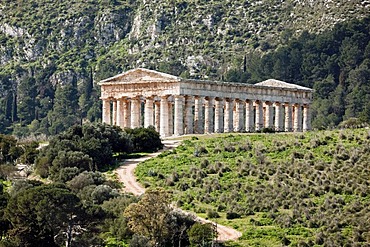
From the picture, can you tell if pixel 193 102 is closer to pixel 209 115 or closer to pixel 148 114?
pixel 209 115

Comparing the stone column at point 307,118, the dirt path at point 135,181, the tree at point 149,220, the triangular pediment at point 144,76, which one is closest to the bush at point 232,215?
the dirt path at point 135,181

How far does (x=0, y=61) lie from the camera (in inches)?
7352

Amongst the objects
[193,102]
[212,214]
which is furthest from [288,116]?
[212,214]

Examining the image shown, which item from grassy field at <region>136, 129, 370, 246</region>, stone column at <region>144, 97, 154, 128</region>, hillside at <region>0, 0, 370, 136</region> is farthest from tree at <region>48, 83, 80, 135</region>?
grassy field at <region>136, 129, 370, 246</region>

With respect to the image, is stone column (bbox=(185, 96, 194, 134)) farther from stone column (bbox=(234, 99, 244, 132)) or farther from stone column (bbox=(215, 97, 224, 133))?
stone column (bbox=(234, 99, 244, 132))

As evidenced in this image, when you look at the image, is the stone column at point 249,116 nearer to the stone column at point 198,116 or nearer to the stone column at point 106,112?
the stone column at point 198,116

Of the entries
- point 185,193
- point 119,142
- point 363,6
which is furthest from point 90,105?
point 185,193

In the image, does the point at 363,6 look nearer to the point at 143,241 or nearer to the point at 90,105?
the point at 90,105

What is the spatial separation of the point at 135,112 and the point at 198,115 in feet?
19.0

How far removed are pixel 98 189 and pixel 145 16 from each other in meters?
112

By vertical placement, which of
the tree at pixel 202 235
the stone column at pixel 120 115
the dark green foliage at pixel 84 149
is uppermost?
the stone column at pixel 120 115

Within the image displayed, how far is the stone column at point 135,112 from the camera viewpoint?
107 meters

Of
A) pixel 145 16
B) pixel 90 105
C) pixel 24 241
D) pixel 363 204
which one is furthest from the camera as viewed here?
pixel 145 16

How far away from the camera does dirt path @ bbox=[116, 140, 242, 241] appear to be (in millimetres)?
69375
